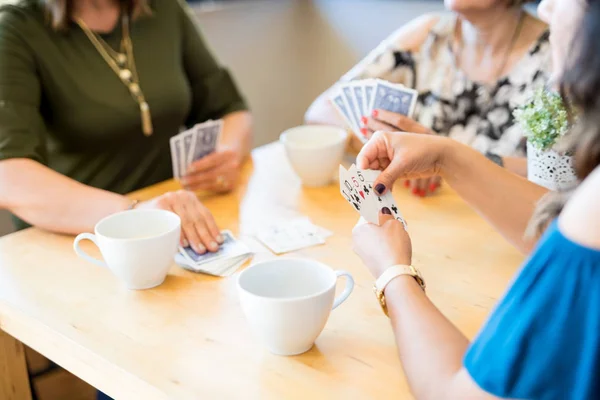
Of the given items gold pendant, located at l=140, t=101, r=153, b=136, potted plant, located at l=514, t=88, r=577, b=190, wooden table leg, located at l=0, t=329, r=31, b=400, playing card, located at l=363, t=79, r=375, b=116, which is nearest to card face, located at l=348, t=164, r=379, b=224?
potted plant, located at l=514, t=88, r=577, b=190

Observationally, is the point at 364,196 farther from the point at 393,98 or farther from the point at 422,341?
the point at 393,98

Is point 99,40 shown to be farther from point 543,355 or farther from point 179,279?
point 543,355

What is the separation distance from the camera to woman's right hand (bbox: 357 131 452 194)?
125 cm

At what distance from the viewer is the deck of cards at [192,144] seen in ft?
5.17

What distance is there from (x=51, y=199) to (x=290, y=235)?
0.51m

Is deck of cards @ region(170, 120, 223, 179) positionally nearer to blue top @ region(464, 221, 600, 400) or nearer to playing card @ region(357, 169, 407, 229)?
playing card @ region(357, 169, 407, 229)

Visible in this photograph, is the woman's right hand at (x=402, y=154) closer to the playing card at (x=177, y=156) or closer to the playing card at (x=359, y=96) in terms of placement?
the playing card at (x=359, y=96)

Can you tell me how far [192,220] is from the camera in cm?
133

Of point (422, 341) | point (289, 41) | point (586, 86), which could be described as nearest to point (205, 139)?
point (422, 341)

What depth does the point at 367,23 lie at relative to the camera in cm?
334

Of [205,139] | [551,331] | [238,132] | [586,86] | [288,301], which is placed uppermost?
[586,86]

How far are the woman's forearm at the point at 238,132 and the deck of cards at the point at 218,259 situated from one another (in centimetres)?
55

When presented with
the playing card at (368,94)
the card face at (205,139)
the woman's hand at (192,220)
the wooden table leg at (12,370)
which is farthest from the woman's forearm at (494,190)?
the wooden table leg at (12,370)

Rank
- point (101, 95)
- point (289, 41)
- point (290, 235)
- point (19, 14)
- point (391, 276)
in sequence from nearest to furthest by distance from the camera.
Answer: point (391, 276)
point (290, 235)
point (19, 14)
point (101, 95)
point (289, 41)
